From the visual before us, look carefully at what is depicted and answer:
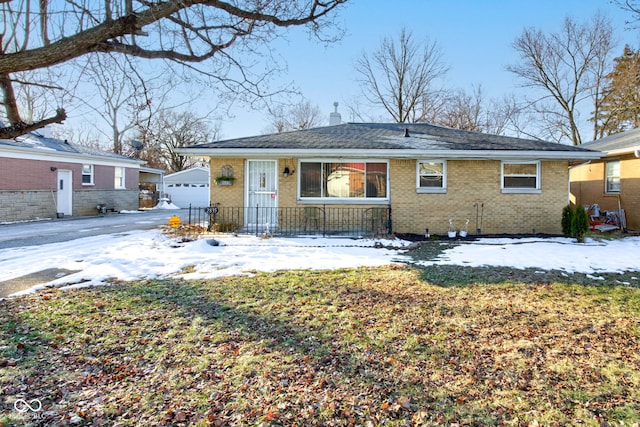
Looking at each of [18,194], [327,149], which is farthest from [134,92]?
[18,194]

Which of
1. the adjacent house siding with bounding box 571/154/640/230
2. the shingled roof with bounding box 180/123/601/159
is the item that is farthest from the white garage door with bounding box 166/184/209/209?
the adjacent house siding with bounding box 571/154/640/230

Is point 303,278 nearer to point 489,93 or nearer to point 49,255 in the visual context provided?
point 49,255

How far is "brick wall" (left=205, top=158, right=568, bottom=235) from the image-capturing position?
1149 centimetres

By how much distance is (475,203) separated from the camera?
1156cm

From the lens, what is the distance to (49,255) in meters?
7.99

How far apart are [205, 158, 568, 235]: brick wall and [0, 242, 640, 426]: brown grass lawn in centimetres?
608

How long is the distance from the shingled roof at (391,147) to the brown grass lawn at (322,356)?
20.2ft

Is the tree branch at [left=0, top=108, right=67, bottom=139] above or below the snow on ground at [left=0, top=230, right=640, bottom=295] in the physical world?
above

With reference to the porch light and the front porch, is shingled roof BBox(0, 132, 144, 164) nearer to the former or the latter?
A: the front porch

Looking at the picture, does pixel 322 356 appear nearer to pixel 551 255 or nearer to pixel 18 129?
pixel 18 129

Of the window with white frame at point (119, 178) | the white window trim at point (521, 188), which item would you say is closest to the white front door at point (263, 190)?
the white window trim at point (521, 188)

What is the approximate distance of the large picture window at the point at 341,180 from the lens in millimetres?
11797

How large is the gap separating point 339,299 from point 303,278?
1289 mm

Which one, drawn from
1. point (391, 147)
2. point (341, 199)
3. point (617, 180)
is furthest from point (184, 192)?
point (617, 180)
